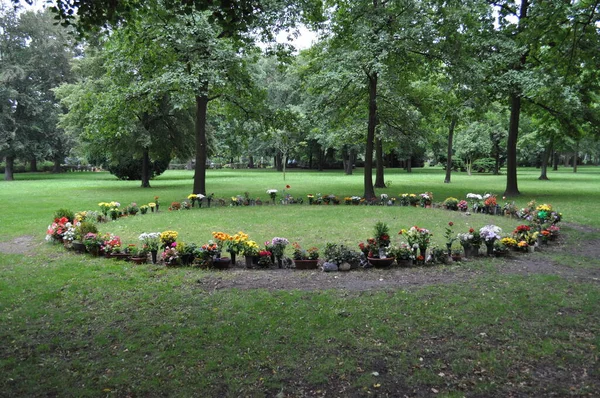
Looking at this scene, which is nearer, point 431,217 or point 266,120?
point 431,217

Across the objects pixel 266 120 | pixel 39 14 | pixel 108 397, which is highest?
pixel 39 14

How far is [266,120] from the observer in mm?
19625

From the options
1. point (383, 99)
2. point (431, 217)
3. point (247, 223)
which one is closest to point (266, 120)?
point (383, 99)

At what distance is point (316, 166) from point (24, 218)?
51871 millimetres

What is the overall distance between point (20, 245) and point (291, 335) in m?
8.35

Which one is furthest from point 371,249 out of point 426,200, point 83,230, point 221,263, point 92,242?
point 426,200

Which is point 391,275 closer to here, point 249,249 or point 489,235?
point 489,235

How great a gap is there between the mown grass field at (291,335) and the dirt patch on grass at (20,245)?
5.07 feet

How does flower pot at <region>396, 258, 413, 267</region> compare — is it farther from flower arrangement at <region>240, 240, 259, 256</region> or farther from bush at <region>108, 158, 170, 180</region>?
bush at <region>108, 158, 170, 180</region>

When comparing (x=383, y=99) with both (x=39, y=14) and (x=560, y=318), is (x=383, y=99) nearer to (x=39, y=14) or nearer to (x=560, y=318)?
(x=560, y=318)

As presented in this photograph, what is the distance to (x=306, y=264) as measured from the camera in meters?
7.44

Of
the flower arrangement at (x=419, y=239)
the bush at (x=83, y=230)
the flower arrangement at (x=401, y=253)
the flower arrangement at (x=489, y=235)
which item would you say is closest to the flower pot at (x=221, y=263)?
the flower arrangement at (x=401, y=253)

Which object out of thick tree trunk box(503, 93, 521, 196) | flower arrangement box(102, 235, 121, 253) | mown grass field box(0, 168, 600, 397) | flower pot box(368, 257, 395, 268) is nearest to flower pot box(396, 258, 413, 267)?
flower pot box(368, 257, 395, 268)

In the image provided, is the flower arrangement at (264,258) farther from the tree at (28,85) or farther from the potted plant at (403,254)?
the tree at (28,85)
